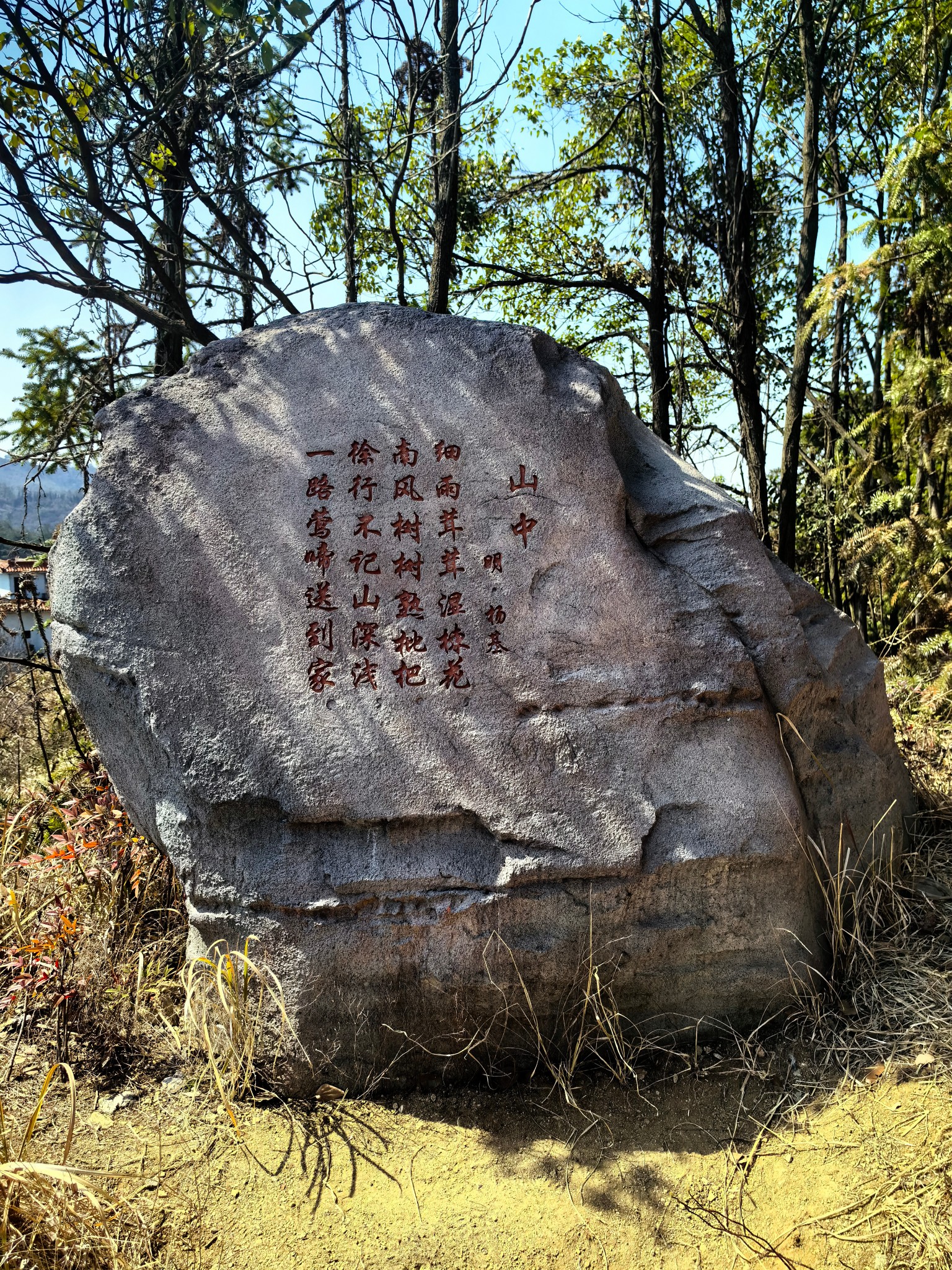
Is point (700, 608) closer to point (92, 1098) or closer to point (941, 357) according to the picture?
point (92, 1098)

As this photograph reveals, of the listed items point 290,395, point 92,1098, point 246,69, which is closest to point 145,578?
point 290,395

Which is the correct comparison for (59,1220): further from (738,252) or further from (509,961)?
(738,252)

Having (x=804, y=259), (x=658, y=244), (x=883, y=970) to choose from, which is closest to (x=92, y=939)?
(x=883, y=970)

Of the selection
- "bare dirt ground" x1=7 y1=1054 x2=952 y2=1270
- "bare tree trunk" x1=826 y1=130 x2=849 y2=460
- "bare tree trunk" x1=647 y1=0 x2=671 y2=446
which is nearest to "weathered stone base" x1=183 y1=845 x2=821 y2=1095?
"bare dirt ground" x1=7 y1=1054 x2=952 y2=1270

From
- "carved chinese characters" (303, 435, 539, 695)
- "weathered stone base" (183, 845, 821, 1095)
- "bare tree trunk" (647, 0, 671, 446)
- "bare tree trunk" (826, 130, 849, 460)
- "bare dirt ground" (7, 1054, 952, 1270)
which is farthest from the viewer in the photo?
"bare tree trunk" (826, 130, 849, 460)

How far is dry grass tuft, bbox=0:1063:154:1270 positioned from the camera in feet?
6.12

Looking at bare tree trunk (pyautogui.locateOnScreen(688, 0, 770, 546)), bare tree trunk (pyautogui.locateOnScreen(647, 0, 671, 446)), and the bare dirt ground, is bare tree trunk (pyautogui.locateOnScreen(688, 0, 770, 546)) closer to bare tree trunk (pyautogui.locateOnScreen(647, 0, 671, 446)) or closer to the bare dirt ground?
bare tree trunk (pyautogui.locateOnScreen(647, 0, 671, 446))

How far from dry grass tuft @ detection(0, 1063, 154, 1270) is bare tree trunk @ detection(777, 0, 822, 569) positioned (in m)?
4.38

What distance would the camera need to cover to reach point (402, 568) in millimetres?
2674

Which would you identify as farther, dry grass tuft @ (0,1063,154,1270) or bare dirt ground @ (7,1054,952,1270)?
bare dirt ground @ (7,1054,952,1270)

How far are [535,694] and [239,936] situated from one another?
111cm

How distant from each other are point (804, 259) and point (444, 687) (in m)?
4.08

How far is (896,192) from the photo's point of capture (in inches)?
199

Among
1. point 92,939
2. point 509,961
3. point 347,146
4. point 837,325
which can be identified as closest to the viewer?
point 509,961
